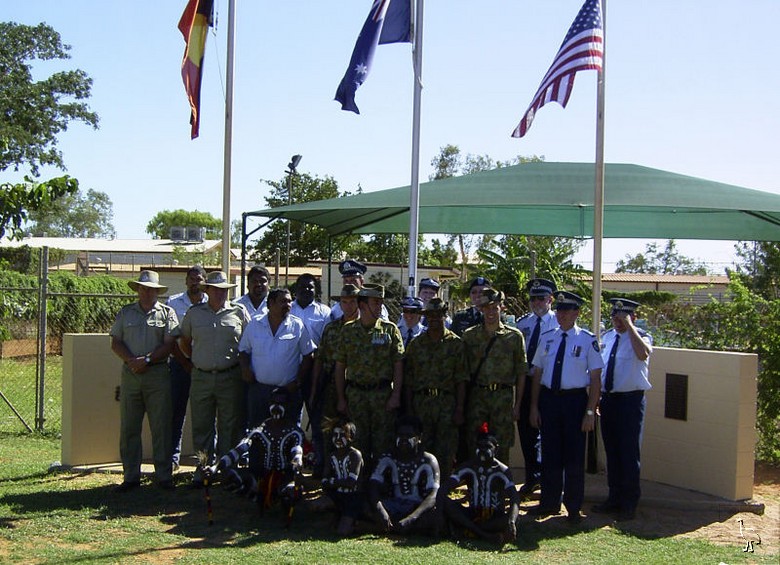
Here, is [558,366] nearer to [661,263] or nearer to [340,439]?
[340,439]

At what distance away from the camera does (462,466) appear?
6273 mm

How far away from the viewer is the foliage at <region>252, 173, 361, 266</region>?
25906 mm

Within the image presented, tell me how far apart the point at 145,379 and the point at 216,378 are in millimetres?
653

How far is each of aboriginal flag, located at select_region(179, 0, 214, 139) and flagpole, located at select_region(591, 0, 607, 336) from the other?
4004 millimetres

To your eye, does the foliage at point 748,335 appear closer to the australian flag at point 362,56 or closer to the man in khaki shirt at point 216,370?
the australian flag at point 362,56

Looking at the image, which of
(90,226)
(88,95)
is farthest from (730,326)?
(90,226)

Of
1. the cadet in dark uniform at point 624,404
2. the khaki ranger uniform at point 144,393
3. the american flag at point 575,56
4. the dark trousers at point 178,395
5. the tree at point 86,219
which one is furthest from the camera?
the tree at point 86,219

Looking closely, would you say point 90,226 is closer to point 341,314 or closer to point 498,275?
point 498,275

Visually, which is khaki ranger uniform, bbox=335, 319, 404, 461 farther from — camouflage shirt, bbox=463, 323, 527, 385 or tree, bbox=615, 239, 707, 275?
tree, bbox=615, 239, 707, 275

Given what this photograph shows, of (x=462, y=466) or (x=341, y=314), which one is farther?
(x=341, y=314)

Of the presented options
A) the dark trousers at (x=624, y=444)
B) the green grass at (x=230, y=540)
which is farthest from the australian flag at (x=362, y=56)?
the green grass at (x=230, y=540)

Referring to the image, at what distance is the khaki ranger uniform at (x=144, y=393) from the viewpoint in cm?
739

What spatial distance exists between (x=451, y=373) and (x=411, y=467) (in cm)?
85

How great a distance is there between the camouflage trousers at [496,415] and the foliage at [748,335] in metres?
3.77
